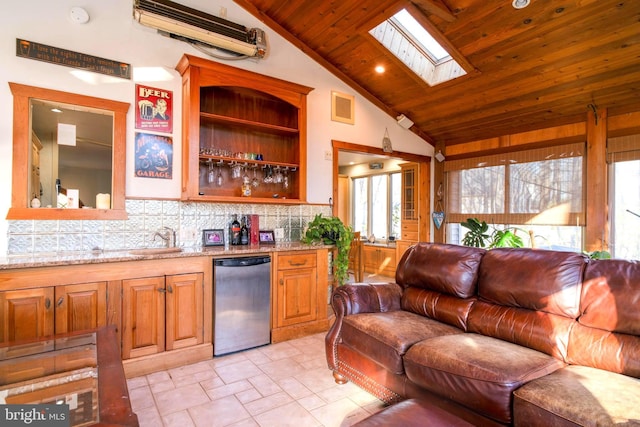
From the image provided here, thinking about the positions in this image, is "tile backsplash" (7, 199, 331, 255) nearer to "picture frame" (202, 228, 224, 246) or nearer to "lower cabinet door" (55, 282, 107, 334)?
"picture frame" (202, 228, 224, 246)

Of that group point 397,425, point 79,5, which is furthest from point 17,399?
point 79,5

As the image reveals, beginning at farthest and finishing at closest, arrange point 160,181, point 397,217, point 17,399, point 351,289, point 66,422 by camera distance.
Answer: point 397,217, point 160,181, point 351,289, point 17,399, point 66,422

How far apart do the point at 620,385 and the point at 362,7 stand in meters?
3.35

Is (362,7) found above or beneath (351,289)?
above

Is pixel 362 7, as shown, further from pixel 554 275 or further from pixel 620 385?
pixel 620 385

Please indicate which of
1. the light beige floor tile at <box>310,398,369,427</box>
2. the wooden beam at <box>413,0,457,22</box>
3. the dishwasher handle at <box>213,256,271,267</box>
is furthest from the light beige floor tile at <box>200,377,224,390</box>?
the wooden beam at <box>413,0,457,22</box>

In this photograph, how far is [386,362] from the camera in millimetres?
1981

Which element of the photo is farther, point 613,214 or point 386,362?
point 613,214

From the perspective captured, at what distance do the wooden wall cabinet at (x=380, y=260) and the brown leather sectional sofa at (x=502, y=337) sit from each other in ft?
12.9

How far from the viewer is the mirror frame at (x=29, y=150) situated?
260 centimetres

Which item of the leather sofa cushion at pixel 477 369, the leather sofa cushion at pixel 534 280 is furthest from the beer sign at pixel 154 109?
the leather sofa cushion at pixel 534 280

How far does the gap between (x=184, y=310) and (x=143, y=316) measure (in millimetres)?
302

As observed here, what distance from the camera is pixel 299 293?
340 centimetres

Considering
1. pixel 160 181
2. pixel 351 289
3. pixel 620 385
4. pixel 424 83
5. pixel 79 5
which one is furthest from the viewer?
pixel 424 83
